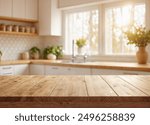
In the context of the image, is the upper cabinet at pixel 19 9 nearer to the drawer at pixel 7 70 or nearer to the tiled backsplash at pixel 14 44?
the tiled backsplash at pixel 14 44

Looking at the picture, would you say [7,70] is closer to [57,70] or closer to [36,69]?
[36,69]

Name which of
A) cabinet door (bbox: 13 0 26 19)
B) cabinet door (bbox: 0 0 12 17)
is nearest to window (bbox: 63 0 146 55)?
cabinet door (bbox: 13 0 26 19)

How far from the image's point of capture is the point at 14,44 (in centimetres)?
458

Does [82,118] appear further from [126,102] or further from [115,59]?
[115,59]

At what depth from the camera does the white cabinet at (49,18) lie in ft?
14.7

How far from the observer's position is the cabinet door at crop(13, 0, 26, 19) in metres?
4.25

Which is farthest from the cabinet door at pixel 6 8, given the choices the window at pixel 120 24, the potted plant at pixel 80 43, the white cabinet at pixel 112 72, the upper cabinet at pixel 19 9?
the white cabinet at pixel 112 72

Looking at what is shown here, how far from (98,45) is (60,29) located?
0.93 metres

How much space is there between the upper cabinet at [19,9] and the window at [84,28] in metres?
0.66

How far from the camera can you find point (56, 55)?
477 centimetres

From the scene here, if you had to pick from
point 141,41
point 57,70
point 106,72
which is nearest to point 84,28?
point 57,70

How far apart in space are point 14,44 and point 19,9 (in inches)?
27.5

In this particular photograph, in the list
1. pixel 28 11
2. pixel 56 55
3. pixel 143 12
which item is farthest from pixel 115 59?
pixel 28 11

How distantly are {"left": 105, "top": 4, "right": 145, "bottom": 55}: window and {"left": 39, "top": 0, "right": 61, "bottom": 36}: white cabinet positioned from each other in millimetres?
1011
